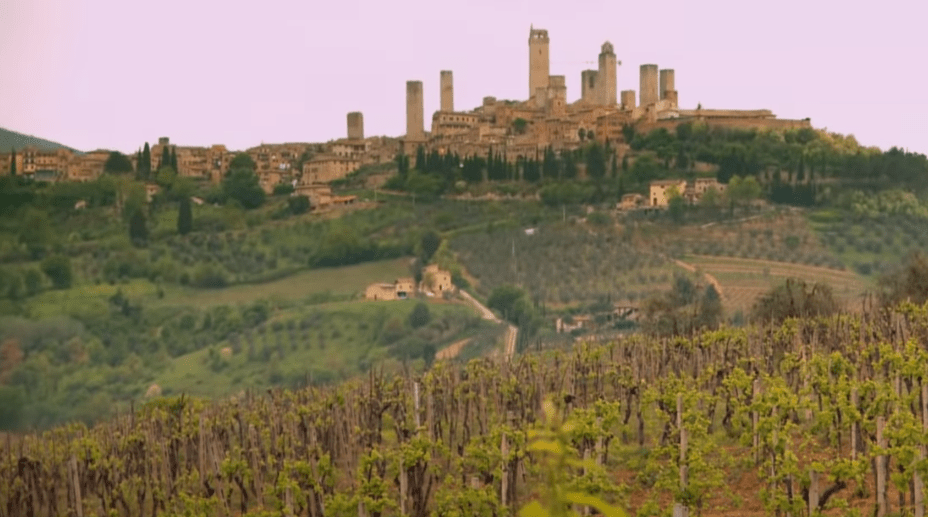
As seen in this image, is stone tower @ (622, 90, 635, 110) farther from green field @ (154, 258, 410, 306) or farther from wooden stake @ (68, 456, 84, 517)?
wooden stake @ (68, 456, 84, 517)

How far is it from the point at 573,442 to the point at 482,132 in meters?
65.7

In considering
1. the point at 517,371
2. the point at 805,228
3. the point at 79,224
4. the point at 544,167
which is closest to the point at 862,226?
the point at 805,228

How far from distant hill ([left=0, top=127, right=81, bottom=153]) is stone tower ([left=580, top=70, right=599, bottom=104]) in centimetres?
2812

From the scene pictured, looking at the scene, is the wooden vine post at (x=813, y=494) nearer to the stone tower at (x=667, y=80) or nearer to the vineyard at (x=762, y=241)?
the vineyard at (x=762, y=241)

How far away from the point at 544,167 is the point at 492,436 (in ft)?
193

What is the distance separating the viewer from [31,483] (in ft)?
64.5

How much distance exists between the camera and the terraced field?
5378cm

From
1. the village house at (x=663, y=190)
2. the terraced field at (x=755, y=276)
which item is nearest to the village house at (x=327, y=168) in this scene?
the village house at (x=663, y=190)

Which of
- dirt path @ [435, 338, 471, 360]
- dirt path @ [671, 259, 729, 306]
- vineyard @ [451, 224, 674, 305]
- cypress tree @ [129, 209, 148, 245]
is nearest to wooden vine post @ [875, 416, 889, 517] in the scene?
dirt path @ [435, 338, 471, 360]

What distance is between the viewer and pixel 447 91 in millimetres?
92125

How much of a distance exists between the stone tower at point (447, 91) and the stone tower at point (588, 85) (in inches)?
286

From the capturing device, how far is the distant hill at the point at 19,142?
268 ft

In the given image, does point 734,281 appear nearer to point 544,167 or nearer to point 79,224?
point 544,167

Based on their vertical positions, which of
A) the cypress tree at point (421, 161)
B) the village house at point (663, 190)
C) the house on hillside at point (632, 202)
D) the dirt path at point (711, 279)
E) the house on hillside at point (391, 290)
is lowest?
the house on hillside at point (391, 290)
